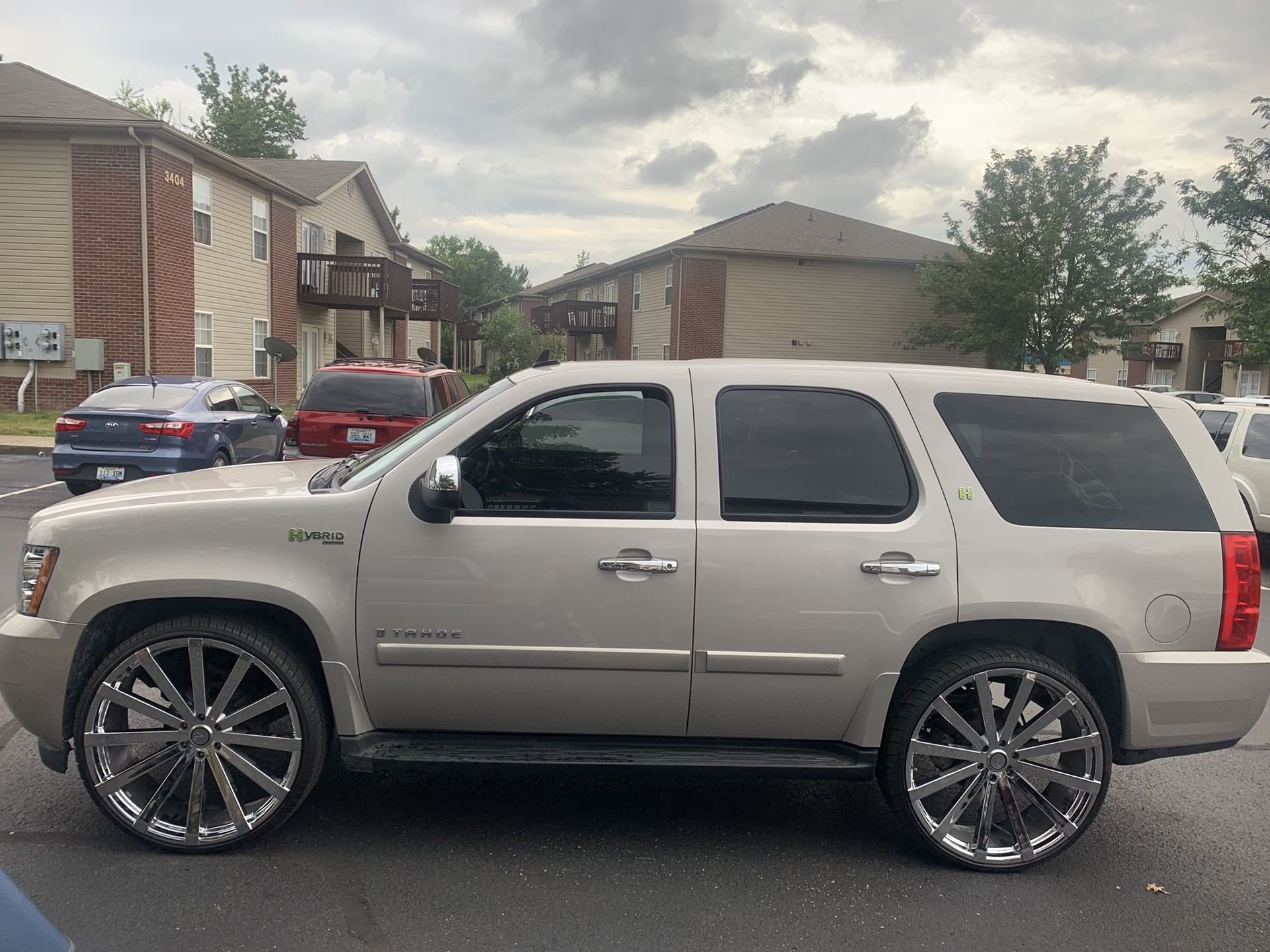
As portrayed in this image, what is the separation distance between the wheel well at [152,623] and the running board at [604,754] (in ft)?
1.05

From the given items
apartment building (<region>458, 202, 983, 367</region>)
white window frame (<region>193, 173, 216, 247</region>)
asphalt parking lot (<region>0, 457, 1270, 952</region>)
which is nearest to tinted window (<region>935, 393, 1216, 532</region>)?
asphalt parking lot (<region>0, 457, 1270, 952</region>)

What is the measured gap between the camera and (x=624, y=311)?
4362 centimetres

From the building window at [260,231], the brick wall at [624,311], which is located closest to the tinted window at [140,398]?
the building window at [260,231]

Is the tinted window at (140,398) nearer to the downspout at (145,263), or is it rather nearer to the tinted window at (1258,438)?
the downspout at (145,263)

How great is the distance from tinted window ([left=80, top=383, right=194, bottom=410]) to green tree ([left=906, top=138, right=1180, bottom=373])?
24875 mm

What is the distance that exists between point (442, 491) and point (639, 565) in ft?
2.40

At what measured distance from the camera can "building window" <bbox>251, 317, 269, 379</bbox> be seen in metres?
27.9

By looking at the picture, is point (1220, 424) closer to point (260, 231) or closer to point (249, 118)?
point (260, 231)

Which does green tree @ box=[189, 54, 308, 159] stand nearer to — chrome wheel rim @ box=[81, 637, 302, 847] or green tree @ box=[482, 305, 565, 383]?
green tree @ box=[482, 305, 565, 383]

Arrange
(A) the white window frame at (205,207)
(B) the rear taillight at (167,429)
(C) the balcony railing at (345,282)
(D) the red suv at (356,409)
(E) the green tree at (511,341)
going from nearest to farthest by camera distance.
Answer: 1. (D) the red suv at (356,409)
2. (B) the rear taillight at (167,429)
3. (A) the white window frame at (205,207)
4. (C) the balcony railing at (345,282)
5. (E) the green tree at (511,341)

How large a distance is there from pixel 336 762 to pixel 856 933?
244cm

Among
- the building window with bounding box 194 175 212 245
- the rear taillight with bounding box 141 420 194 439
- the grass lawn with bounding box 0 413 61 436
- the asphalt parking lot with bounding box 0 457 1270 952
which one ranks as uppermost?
the building window with bounding box 194 175 212 245

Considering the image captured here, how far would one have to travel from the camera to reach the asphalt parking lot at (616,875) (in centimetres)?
320

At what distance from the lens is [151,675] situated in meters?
3.56
